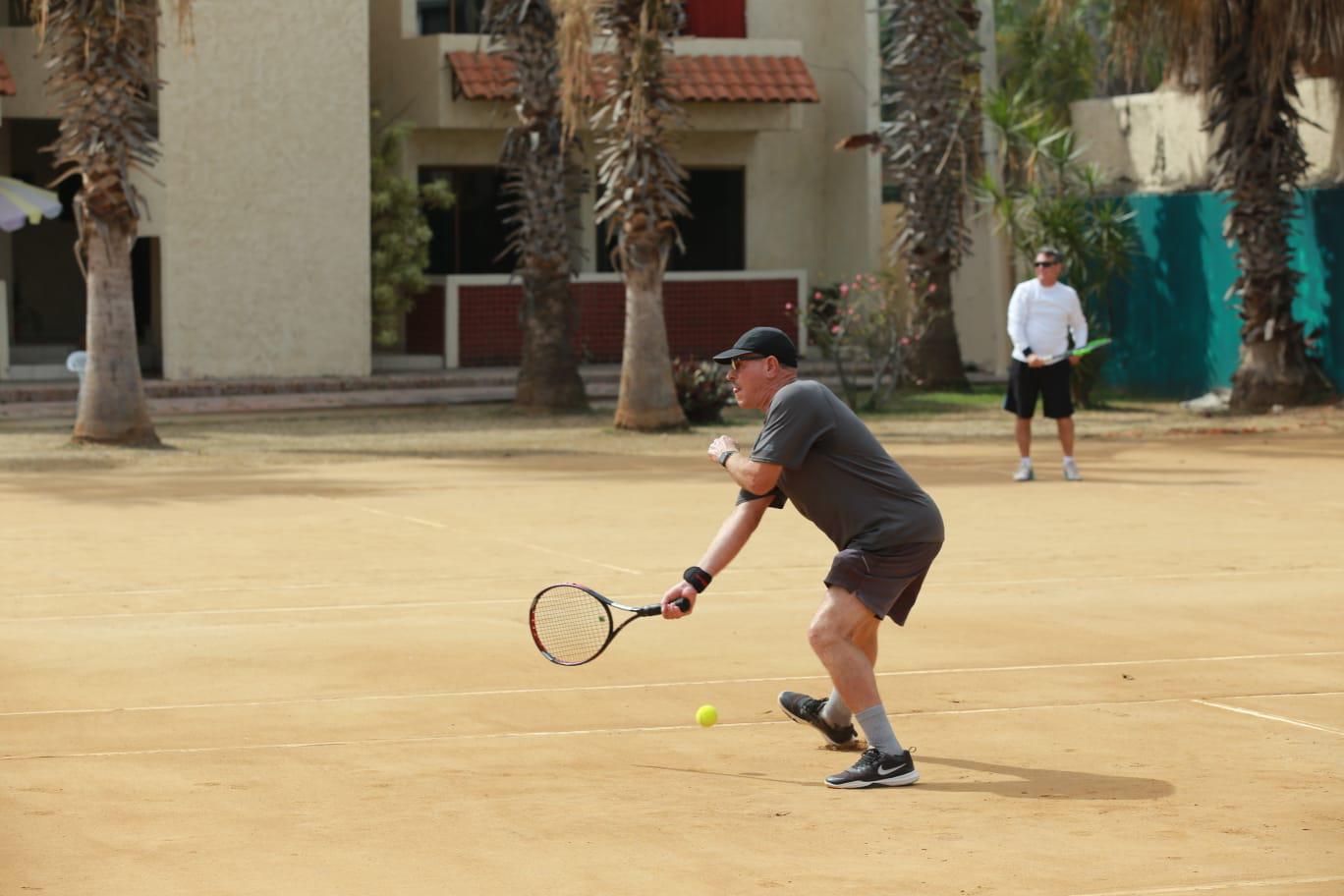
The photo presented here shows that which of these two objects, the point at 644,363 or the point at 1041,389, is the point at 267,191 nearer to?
the point at 644,363

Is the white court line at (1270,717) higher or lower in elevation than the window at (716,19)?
lower

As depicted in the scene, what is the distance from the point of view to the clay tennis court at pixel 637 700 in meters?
6.21

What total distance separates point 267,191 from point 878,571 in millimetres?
23111

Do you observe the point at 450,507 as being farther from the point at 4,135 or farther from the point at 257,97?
the point at 4,135

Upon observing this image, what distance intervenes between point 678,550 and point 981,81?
21.1 m

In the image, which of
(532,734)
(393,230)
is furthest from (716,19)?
(532,734)

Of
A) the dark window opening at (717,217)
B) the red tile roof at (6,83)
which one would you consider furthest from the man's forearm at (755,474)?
the dark window opening at (717,217)

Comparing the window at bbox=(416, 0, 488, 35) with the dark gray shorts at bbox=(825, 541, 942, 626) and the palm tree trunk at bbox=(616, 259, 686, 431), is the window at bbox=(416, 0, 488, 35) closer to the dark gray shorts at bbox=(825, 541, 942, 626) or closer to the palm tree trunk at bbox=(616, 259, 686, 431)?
the palm tree trunk at bbox=(616, 259, 686, 431)

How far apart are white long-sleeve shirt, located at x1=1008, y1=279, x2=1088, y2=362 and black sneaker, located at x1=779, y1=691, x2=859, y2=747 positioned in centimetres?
975

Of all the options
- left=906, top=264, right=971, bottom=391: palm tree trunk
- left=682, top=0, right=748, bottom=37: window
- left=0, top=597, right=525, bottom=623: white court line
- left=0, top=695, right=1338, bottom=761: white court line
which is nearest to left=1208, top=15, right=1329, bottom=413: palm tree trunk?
left=906, top=264, right=971, bottom=391: palm tree trunk

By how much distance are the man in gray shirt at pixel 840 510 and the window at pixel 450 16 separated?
2510 centimetres

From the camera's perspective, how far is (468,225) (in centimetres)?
3231

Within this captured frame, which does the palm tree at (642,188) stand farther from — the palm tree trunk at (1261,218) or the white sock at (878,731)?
the white sock at (878,731)

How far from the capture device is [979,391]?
29.0 metres
